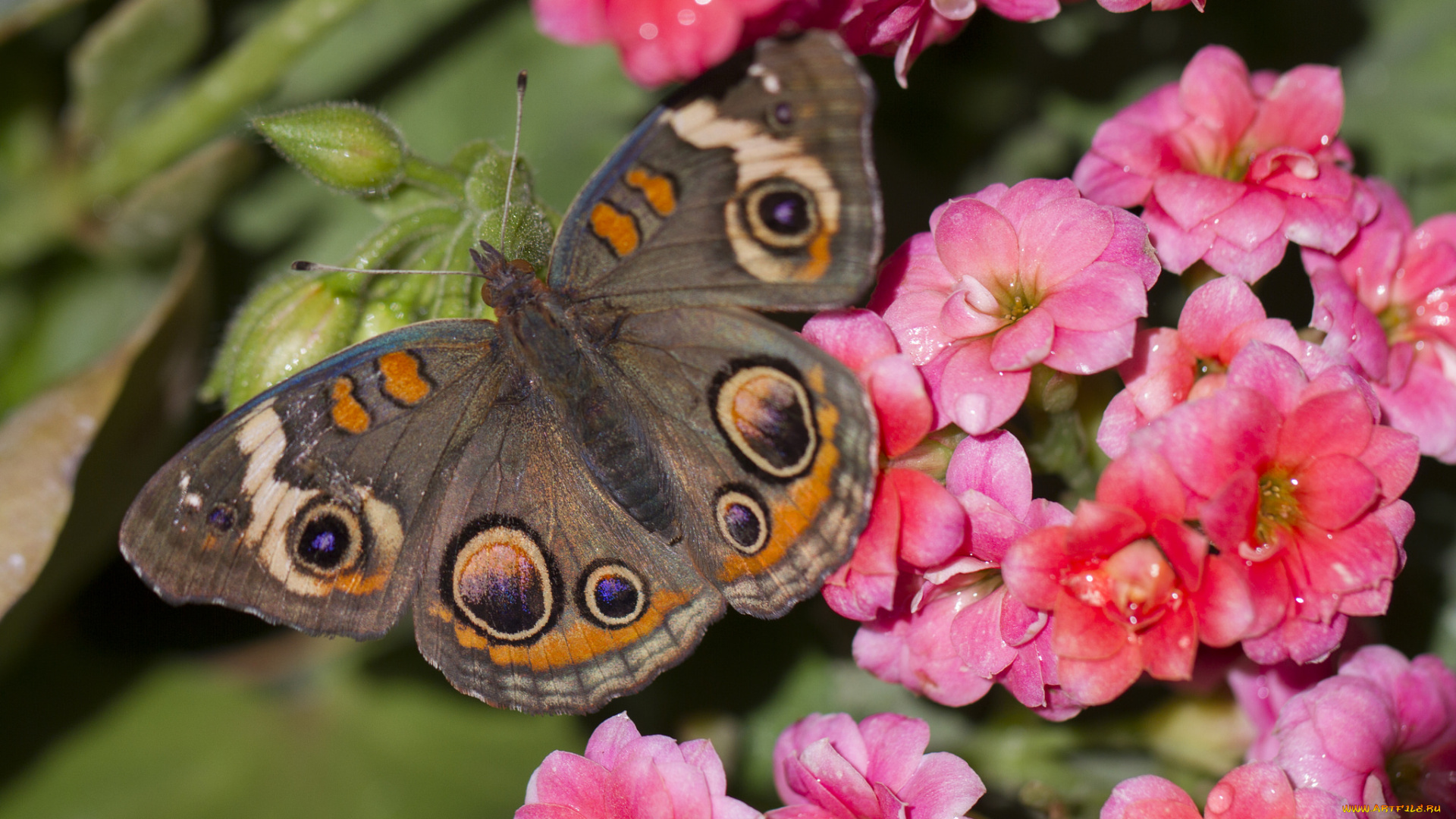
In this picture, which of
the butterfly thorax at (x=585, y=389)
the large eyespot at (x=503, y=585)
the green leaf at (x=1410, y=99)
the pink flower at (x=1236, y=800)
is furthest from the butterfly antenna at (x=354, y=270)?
the green leaf at (x=1410, y=99)

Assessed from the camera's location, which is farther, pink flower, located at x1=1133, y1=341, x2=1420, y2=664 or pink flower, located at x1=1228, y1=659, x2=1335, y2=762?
pink flower, located at x1=1228, y1=659, x2=1335, y2=762

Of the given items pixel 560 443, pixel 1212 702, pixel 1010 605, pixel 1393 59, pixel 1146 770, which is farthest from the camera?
pixel 1393 59

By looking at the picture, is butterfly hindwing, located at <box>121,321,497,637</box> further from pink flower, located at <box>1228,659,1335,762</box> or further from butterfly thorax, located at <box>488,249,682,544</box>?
pink flower, located at <box>1228,659,1335,762</box>

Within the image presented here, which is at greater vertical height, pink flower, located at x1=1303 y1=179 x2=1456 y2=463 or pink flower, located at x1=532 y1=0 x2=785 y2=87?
pink flower, located at x1=532 y1=0 x2=785 y2=87

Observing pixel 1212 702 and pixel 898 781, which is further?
pixel 1212 702

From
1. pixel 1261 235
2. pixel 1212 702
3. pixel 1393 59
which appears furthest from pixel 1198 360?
pixel 1393 59

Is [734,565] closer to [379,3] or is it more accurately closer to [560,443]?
[560,443]

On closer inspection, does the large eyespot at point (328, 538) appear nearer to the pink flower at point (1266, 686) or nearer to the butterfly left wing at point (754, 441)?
the butterfly left wing at point (754, 441)

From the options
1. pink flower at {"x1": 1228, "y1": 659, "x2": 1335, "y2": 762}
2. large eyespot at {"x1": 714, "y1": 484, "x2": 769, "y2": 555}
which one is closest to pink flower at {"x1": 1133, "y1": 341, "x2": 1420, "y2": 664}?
pink flower at {"x1": 1228, "y1": 659, "x2": 1335, "y2": 762}
